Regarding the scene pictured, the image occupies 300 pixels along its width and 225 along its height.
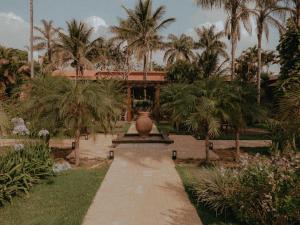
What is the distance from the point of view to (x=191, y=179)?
26.5ft

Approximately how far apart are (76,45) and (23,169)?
2449 centimetres

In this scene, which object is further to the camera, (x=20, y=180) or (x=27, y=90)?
(x=27, y=90)

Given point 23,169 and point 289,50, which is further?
point 289,50

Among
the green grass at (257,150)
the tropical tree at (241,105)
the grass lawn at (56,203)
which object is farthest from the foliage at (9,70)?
the tropical tree at (241,105)

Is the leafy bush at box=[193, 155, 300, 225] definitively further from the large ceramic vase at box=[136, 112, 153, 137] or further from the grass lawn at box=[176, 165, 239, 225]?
the large ceramic vase at box=[136, 112, 153, 137]

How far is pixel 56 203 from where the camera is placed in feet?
20.5

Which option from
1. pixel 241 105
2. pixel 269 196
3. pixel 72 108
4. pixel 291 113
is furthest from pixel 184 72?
pixel 269 196

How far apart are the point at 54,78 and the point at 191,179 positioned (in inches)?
208

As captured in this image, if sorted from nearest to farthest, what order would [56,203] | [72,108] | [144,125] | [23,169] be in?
[56,203]
[23,169]
[72,108]
[144,125]

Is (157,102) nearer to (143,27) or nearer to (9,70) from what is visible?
(143,27)

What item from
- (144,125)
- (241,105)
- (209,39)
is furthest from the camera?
(209,39)

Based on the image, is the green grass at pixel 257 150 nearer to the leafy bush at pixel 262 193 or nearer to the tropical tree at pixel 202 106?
the tropical tree at pixel 202 106

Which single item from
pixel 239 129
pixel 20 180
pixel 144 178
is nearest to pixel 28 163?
pixel 20 180

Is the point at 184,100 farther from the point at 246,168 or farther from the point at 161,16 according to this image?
the point at 161,16
